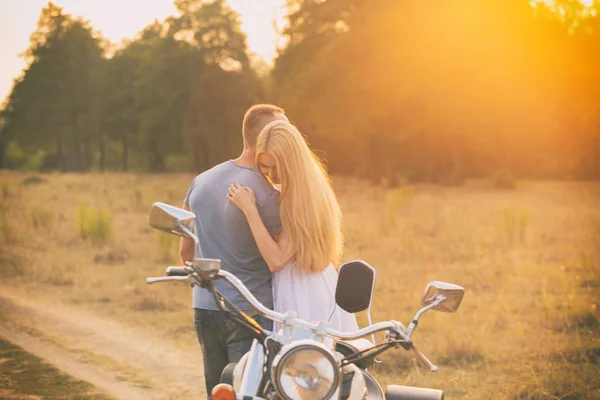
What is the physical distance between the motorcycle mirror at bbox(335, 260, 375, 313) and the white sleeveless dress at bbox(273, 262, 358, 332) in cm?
51

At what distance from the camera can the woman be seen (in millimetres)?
3062

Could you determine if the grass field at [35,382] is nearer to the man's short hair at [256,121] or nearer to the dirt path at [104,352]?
the dirt path at [104,352]

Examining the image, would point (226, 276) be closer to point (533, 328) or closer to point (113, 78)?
point (533, 328)

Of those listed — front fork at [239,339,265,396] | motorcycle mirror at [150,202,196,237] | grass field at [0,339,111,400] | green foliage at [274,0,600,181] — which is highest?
green foliage at [274,0,600,181]


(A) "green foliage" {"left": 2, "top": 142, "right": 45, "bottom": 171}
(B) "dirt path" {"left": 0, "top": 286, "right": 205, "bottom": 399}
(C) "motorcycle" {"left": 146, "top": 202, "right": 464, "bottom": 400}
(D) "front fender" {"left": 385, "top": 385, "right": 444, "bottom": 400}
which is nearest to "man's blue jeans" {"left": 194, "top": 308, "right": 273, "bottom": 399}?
(C) "motorcycle" {"left": 146, "top": 202, "right": 464, "bottom": 400}

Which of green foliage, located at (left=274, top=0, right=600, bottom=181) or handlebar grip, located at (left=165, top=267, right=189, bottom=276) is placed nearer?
handlebar grip, located at (left=165, top=267, right=189, bottom=276)

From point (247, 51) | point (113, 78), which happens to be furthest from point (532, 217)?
point (113, 78)

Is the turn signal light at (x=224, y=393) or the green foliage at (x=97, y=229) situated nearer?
the turn signal light at (x=224, y=393)

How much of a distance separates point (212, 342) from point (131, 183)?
33.8m

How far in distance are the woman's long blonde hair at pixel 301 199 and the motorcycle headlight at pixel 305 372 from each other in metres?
0.83

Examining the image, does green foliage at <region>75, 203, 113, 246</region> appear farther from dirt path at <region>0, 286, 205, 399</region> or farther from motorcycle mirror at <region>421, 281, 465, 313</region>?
motorcycle mirror at <region>421, 281, 465, 313</region>

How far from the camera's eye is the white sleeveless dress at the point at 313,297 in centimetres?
A: 317

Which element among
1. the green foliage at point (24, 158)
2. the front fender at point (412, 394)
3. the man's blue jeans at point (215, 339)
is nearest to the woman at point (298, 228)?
the man's blue jeans at point (215, 339)

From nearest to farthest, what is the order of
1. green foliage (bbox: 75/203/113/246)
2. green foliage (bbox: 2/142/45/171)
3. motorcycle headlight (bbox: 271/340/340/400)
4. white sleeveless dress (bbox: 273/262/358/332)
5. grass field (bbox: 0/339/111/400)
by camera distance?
motorcycle headlight (bbox: 271/340/340/400), white sleeveless dress (bbox: 273/262/358/332), grass field (bbox: 0/339/111/400), green foliage (bbox: 75/203/113/246), green foliage (bbox: 2/142/45/171)
